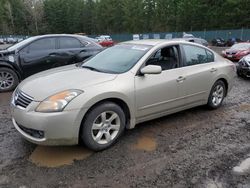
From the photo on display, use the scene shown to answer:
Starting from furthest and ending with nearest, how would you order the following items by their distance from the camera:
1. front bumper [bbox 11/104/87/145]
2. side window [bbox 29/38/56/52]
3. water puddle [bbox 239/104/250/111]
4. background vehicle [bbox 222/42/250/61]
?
1. background vehicle [bbox 222/42/250/61]
2. side window [bbox 29/38/56/52]
3. water puddle [bbox 239/104/250/111]
4. front bumper [bbox 11/104/87/145]

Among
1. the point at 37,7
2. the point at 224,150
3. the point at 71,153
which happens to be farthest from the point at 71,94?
the point at 37,7

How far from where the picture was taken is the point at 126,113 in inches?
178

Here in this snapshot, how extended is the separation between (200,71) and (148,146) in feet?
6.38

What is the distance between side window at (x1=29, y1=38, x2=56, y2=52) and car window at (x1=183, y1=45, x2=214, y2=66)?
4.39 m

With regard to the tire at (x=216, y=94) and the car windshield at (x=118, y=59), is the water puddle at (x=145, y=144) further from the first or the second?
the tire at (x=216, y=94)

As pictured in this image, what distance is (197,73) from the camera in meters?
5.49

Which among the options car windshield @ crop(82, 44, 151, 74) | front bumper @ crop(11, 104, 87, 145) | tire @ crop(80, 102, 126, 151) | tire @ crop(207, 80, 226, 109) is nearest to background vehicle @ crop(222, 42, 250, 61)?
tire @ crop(207, 80, 226, 109)

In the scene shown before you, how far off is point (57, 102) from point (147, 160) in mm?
1397

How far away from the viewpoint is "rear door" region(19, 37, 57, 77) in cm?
810

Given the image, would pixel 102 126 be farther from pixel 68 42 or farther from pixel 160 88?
pixel 68 42

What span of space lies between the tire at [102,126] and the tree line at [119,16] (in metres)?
51.9

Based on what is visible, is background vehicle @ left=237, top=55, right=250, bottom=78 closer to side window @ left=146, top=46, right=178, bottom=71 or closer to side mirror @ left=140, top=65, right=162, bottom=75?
side window @ left=146, top=46, right=178, bottom=71

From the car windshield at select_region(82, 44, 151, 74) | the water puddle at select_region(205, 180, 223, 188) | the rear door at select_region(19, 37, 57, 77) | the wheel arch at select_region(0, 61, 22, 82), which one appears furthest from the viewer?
the rear door at select_region(19, 37, 57, 77)

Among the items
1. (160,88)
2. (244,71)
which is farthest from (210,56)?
(244,71)
